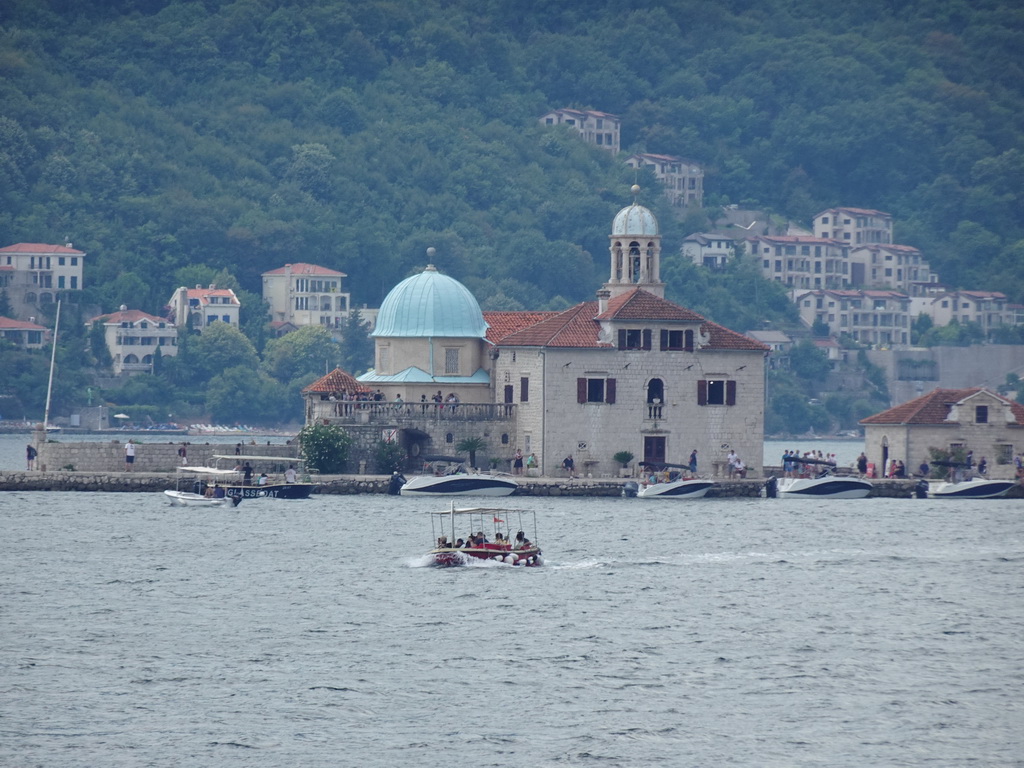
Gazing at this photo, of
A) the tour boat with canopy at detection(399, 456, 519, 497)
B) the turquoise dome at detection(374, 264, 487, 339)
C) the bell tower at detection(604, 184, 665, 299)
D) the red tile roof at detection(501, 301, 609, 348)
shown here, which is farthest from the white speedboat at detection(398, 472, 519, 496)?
the bell tower at detection(604, 184, 665, 299)

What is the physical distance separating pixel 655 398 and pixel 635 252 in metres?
9.31

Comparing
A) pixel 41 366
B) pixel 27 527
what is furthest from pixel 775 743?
pixel 41 366

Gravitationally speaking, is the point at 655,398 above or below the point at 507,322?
below

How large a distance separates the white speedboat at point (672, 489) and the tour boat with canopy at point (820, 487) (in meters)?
4.19

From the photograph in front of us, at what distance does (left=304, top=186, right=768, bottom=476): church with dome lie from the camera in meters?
Answer: 93.8

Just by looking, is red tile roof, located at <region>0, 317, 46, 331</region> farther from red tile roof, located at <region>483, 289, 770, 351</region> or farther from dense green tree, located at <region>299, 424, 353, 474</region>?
dense green tree, located at <region>299, 424, 353, 474</region>

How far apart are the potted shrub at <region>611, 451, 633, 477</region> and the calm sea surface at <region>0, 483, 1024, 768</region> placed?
41.8 feet

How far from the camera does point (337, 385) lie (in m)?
98.1

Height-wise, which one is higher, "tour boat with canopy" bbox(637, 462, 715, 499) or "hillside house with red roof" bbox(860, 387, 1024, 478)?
"hillside house with red roof" bbox(860, 387, 1024, 478)

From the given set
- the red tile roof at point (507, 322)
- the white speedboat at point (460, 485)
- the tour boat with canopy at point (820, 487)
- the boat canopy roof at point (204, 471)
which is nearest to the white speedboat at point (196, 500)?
the boat canopy roof at point (204, 471)

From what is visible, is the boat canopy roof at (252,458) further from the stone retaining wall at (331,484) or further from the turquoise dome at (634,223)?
the turquoise dome at (634,223)

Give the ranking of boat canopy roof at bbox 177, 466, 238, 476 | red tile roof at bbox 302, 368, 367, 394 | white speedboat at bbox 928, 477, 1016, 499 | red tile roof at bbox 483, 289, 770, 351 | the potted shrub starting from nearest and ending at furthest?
boat canopy roof at bbox 177, 466, 238, 476, red tile roof at bbox 483, 289, 770, 351, white speedboat at bbox 928, 477, 1016, 499, the potted shrub, red tile roof at bbox 302, 368, 367, 394

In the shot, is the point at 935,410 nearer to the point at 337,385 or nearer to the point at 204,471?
the point at 337,385

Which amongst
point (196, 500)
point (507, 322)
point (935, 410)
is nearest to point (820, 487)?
point (935, 410)
